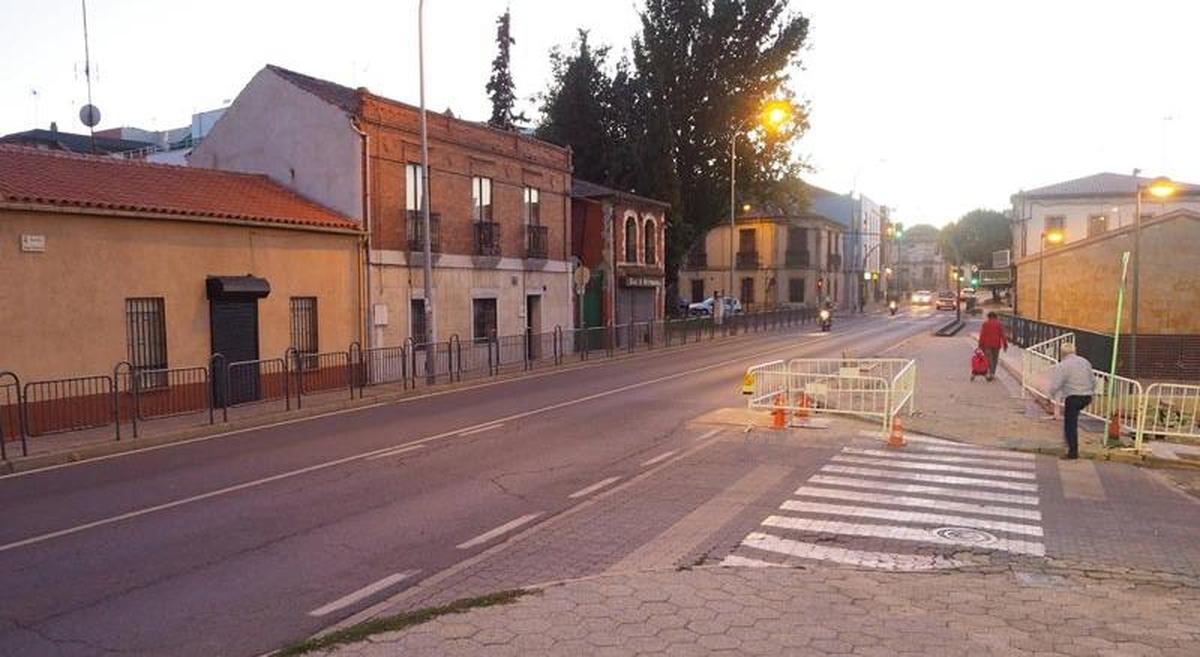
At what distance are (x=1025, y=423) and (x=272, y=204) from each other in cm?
1677

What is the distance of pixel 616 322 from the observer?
37.2 m

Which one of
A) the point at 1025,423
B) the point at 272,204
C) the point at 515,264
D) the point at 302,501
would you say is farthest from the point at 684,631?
the point at 515,264

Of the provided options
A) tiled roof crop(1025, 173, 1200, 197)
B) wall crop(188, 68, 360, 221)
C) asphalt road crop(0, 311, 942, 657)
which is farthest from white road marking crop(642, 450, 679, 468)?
tiled roof crop(1025, 173, 1200, 197)

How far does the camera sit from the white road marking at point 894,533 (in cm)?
770

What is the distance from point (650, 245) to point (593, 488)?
31084 millimetres

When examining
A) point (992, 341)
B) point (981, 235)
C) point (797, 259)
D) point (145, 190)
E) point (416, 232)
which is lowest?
point (992, 341)

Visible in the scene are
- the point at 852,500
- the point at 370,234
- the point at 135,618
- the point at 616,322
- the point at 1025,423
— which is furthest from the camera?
the point at 616,322

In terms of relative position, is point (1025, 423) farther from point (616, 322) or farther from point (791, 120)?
point (791, 120)

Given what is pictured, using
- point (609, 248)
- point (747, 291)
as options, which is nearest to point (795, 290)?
point (747, 291)

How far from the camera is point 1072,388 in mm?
12039

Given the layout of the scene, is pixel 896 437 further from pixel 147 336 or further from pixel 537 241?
pixel 537 241

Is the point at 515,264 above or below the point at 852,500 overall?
above

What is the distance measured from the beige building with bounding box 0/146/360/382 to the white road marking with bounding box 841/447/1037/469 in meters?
13.0

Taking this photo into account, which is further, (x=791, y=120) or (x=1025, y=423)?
(x=791, y=120)
